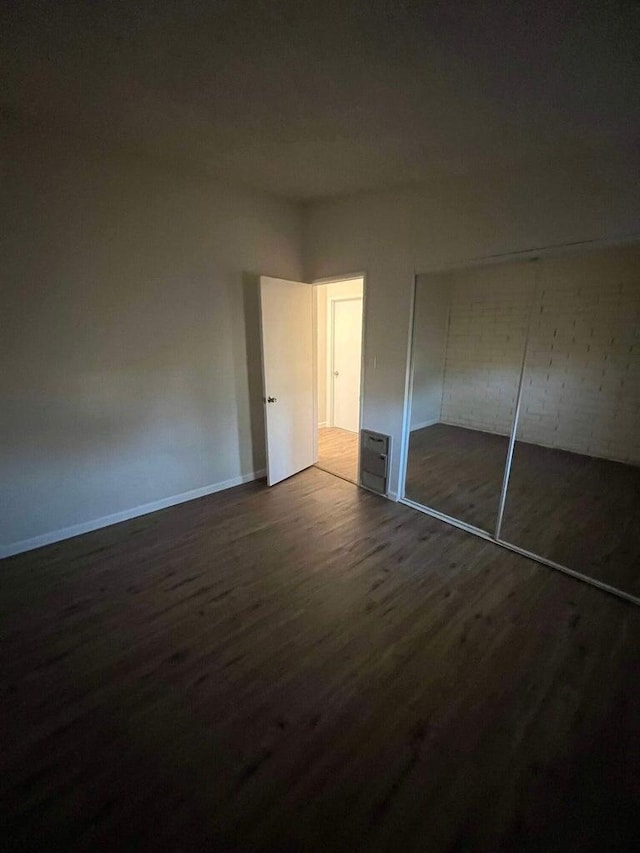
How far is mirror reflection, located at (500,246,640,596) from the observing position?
2.88 metres

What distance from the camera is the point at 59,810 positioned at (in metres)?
1.19

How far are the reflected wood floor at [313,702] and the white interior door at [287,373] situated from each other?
4.42 ft

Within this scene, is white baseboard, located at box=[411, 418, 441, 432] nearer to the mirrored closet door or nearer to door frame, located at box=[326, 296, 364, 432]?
the mirrored closet door

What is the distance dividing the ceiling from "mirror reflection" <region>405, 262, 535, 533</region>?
2076 mm

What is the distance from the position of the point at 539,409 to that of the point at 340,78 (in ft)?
12.5

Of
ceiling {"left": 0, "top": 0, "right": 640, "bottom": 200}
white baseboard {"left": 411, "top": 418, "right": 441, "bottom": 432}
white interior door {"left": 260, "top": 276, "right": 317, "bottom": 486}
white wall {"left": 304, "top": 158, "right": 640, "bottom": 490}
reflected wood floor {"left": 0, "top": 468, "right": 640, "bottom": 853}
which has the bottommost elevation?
reflected wood floor {"left": 0, "top": 468, "right": 640, "bottom": 853}

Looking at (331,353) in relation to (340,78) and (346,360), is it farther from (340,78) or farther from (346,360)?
(340,78)

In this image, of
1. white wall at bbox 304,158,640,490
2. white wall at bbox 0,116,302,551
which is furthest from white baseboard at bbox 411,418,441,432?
white wall at bbox 0,116,302,551

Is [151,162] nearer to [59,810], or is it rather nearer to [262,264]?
[262,264]

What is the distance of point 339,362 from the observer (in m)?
5.58

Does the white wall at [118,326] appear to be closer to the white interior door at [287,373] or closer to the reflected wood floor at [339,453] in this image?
the white interior door at [287,373]

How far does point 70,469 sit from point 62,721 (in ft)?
5.65

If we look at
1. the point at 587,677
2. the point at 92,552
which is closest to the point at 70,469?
the point at 92,552

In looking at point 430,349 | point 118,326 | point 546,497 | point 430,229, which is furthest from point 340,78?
point 546,497
